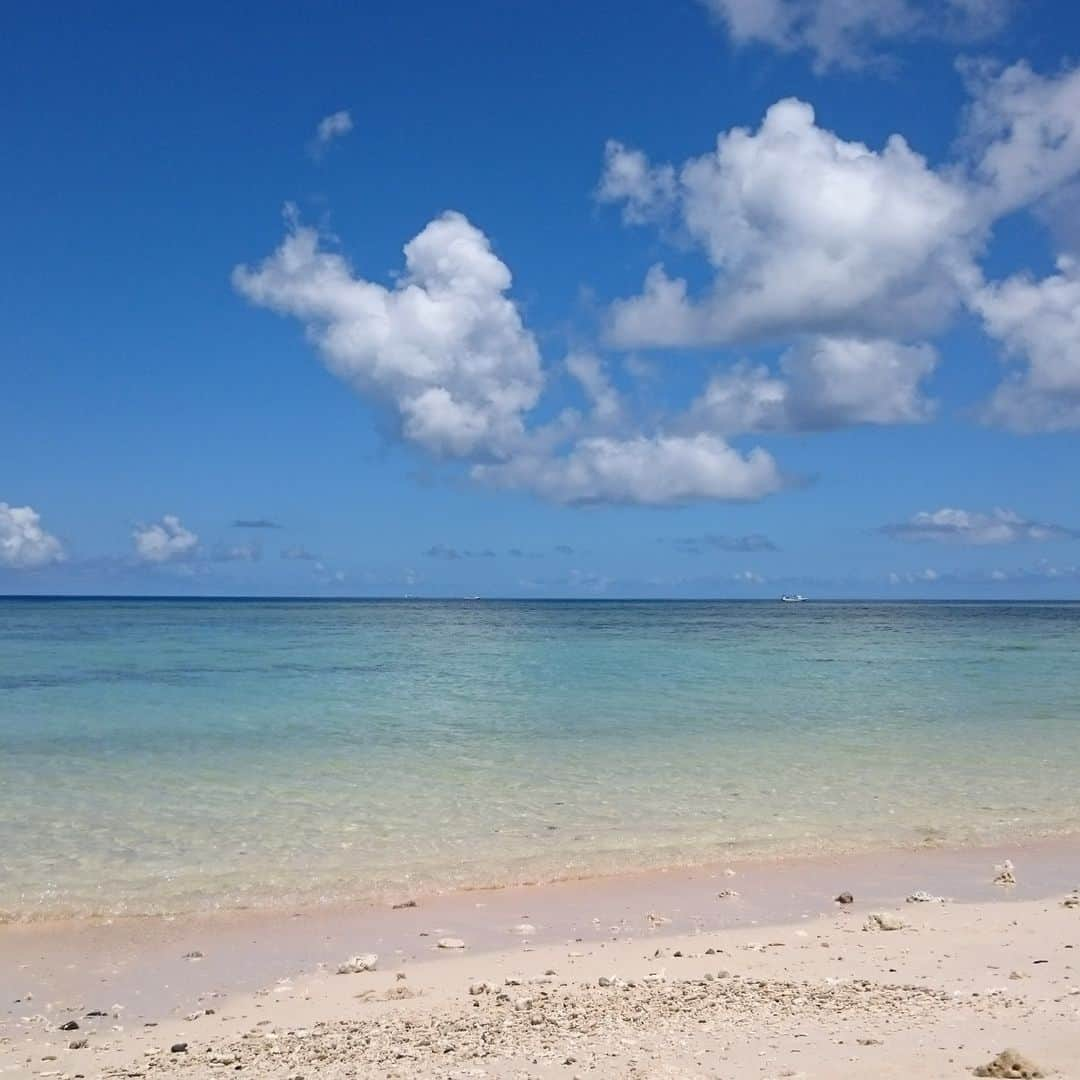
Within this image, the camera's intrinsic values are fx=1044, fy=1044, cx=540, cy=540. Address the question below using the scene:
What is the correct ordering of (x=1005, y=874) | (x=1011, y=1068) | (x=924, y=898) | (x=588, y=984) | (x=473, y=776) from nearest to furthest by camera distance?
(x=1011, y=1068) < (x=588, y=984) < (x=924, y=898) < (x=1005, y=874) < (x=473, y=776)

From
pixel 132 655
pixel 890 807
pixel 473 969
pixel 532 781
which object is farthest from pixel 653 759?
pixel 132 655

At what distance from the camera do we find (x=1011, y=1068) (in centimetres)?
547

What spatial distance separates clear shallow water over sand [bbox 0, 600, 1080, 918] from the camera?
38.6 feet

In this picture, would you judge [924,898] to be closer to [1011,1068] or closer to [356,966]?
[1011,1068]

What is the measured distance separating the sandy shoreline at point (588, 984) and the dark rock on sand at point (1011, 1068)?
0.56 feet

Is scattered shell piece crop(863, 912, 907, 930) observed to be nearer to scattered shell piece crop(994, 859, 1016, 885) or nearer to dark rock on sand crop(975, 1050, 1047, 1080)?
scattered shell piece crop(994, 859, 1016, 885)

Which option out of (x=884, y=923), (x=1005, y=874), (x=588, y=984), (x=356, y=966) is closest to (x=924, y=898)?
(x=884, y=923)

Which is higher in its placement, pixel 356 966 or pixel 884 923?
pixel 884 923

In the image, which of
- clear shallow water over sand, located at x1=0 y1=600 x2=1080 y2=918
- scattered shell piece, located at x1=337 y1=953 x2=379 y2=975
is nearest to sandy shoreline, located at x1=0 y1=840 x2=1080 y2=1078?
scattered shell piece, located at x1=337 y1=953 x2=379 y2=975

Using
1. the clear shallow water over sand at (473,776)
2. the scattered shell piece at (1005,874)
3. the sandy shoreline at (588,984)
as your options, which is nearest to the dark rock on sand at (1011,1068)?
the sandy shoreline at (588,984)

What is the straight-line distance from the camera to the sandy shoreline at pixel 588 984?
610cm

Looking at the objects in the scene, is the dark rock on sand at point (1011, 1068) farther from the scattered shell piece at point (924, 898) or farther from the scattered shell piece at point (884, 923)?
the scattered shell piece at point (924, 898)

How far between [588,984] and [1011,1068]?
3.02 m

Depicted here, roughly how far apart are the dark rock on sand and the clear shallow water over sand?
20.4ft
